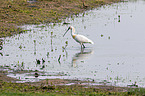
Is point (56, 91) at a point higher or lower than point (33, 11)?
lower

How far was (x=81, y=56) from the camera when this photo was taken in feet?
53.6

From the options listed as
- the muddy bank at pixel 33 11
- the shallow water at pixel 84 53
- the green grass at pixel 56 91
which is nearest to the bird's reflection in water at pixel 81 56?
the shallow water at pixel 84 53

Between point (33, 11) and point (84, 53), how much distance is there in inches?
410

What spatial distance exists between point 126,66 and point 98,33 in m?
7.22

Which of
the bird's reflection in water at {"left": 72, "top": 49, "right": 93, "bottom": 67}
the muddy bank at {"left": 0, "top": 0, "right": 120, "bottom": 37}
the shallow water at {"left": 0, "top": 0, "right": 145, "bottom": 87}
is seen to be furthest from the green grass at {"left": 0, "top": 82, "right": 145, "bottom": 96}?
the muddy bank at {"left": 0, "top": 0, "right": 120, "bottom": 37}

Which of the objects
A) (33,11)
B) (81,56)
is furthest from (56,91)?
(33,11)

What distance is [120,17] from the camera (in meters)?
27.2

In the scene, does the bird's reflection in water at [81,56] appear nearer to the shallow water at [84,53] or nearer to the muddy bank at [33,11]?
the shallow water at [84,53]

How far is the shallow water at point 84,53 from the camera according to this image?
13094 mm

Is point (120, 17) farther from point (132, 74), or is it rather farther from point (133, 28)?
point (132, 74)

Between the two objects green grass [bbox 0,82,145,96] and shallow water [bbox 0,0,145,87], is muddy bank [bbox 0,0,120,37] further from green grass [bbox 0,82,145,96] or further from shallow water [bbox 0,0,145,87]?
green grass [bbox 0,82,145,96]

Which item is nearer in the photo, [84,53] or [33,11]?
[84,53]

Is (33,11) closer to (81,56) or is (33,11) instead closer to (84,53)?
(84,53)

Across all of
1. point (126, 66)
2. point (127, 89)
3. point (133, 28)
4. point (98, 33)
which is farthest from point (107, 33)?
point (127, 89)
